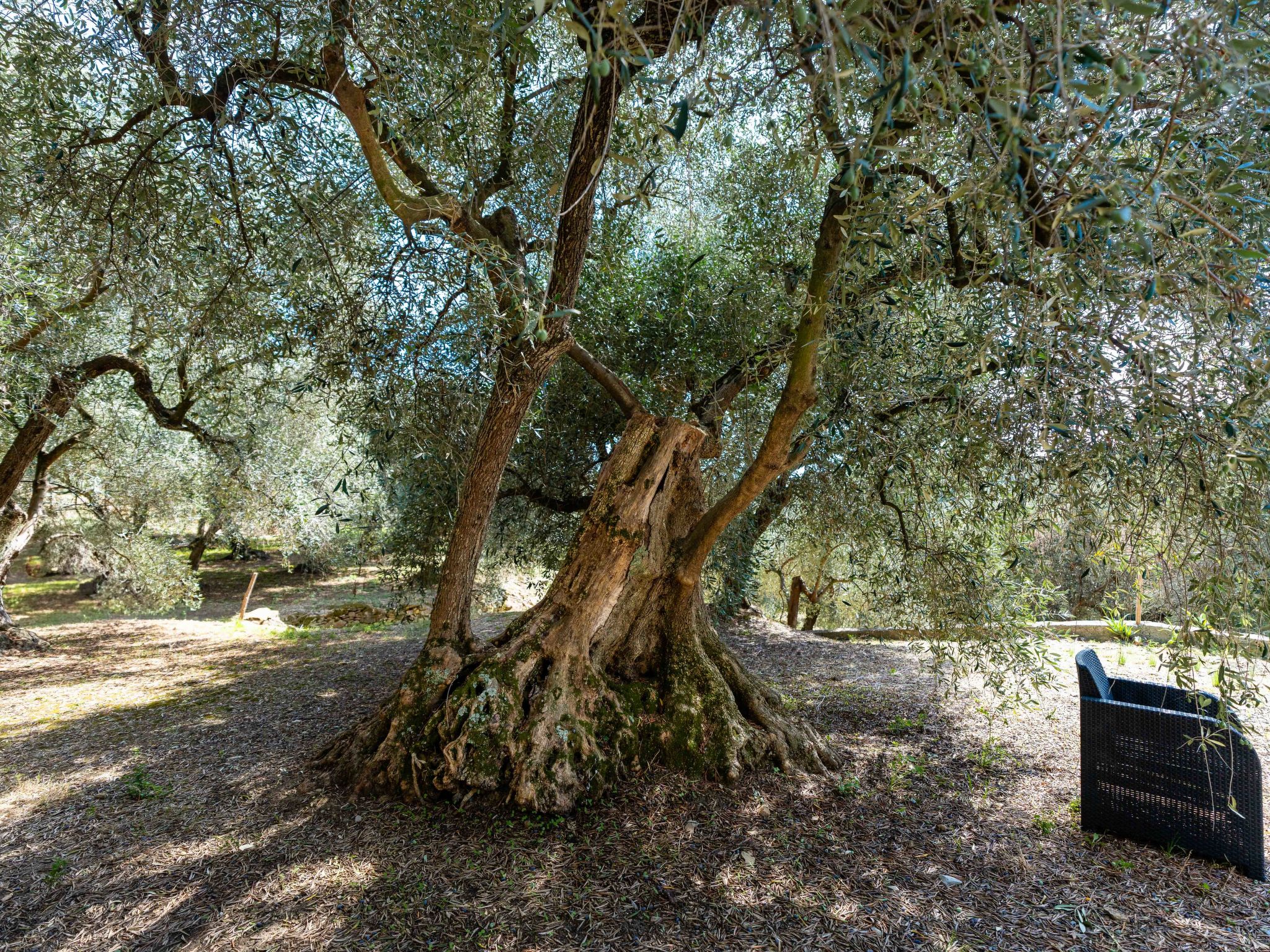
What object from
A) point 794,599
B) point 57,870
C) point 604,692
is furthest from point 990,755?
point 794,599

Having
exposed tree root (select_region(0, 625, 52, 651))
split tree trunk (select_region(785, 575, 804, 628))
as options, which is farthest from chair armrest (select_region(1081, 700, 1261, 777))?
exposed tree root (select_region(0, 625, 52, 651))

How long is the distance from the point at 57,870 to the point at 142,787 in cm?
106

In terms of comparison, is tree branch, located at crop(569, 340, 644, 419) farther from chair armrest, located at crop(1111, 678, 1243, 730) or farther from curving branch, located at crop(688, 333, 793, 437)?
chair armrest, located at crop(1111, 678, 1243, 730)

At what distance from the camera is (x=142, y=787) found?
4.80m

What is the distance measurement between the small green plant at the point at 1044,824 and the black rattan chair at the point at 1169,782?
183mm

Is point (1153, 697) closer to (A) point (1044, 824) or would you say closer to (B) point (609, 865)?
(A) point (1044, 824)

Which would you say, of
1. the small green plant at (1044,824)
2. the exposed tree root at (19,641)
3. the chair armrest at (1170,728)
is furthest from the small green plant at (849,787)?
the exposed tree root at (19,641)

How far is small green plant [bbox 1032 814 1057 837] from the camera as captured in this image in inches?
170

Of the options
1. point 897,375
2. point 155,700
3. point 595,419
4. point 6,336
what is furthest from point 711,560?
point 6,336

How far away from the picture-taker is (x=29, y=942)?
3.17 metres

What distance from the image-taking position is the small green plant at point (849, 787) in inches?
185

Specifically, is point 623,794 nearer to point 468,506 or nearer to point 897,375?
point 468,506

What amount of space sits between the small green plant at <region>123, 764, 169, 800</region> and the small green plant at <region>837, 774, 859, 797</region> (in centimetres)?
480

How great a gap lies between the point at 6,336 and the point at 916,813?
946cm
